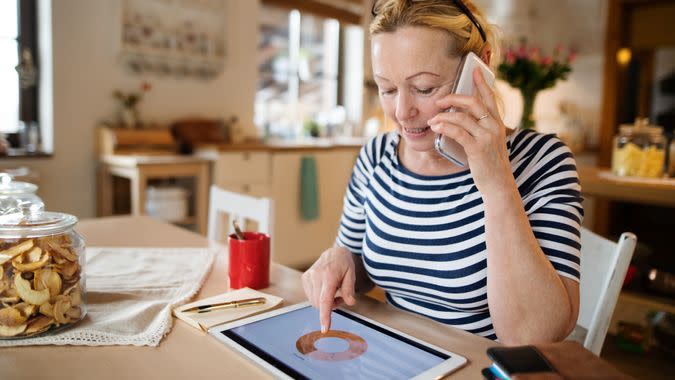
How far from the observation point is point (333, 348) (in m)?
0.80

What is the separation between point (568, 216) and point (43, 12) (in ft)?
10.2

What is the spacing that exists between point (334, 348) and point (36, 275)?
46 cm

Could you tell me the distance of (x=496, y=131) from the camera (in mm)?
829

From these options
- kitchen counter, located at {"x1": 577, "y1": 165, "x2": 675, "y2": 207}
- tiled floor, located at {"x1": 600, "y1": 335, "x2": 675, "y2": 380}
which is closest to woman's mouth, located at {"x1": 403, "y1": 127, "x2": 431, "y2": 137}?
kitchen counter, located at {"x1": 577, "y1": 165, "x2": 675, "y2": 207}

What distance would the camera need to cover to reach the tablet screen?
73 cm

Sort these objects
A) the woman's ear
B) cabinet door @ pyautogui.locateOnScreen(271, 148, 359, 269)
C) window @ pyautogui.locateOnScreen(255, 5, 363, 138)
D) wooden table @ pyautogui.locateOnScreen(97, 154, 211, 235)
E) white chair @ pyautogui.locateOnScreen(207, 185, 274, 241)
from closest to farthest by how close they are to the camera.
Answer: the woman's ear → white chair @ pyautogui.locateOnScreen(207, 185, 274, 241) → wooden table @ pyautogui.locateOnScreen(97, 154, 211, 235) → cabinet door @ pyautogui.locateOnScreen(271, 148, 359, 269) → window @ pyautogui.locateOnScreen(255, 5, 363, 138)

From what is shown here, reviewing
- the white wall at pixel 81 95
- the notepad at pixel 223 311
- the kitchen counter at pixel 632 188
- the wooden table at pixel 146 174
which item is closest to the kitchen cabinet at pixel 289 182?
the wooden table at pixel 146 174

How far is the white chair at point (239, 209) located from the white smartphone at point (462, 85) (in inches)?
27.2

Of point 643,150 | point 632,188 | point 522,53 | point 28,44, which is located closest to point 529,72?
point 522,53

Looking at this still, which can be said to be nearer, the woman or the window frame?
the woman

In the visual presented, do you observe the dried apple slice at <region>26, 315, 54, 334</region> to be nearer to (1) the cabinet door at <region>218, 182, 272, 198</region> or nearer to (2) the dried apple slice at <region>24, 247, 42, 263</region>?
(2) the dried apple slice at <region>24, 247, 42, 263</region>

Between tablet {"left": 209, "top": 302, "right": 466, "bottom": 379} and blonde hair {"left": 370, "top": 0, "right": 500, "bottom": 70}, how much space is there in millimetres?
520

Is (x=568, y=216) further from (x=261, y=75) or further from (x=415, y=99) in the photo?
(x=261, y=75)

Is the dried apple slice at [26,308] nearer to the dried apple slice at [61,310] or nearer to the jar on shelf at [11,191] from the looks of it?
the dried apple slice at [61,310]
